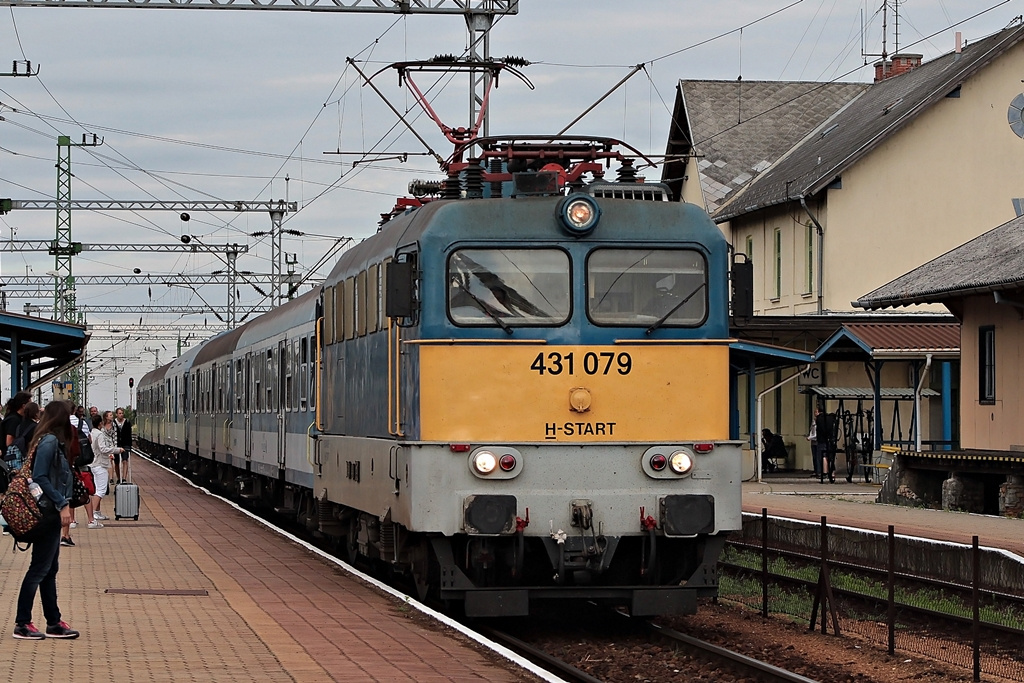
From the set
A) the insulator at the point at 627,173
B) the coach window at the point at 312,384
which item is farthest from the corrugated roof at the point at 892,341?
the insulator at the point at 627,173

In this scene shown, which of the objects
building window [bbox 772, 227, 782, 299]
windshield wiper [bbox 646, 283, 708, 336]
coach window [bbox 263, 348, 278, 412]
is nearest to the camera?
windshield wiper [bbox 646, 283, 708, 336]

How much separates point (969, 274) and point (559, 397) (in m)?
14.4

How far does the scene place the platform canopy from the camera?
27562mm

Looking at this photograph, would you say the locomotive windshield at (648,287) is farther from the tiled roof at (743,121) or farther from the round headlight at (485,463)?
the tiled roof at (743,121)

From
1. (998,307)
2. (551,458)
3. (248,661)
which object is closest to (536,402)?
(551,458)

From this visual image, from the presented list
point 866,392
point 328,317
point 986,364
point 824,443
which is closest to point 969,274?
point 986,364

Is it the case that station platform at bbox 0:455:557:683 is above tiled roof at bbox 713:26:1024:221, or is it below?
below

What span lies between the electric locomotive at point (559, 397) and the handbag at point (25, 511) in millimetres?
2572

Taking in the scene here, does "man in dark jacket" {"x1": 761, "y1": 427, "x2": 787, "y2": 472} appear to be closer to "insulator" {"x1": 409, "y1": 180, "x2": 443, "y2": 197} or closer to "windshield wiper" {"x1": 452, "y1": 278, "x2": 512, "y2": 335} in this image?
"insulator" {"x1": 409, "y1": 180, "x2": 443, "y2": 197}

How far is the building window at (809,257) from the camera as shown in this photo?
40188 millimetres

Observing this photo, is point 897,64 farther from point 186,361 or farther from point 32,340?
point 32,340

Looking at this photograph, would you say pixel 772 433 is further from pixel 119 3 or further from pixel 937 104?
pixel 119 3

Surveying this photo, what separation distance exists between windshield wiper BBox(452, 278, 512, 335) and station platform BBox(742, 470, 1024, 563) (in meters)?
5.02

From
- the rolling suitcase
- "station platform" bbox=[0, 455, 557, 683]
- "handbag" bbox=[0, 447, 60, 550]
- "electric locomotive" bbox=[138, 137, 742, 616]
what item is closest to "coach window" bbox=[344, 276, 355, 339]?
"electric locomotive" bbox=[138, 137, 742, 616]
